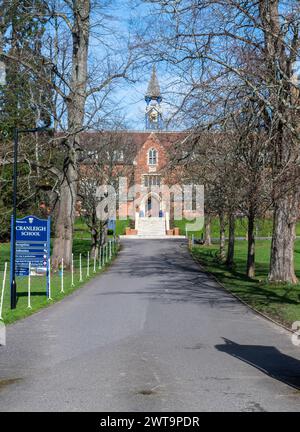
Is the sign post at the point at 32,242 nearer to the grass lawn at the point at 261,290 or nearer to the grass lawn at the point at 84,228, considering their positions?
the grass lawn at the point at 261,290

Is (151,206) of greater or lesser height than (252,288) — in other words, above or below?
above

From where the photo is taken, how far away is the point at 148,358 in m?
11.1

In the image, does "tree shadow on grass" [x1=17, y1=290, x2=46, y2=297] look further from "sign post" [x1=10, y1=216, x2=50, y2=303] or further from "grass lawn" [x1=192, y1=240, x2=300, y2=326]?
"grass lawn" [x1=192, y1=240, x2=300, y2=326]

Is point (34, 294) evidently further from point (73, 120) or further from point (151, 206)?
point (151, 206)

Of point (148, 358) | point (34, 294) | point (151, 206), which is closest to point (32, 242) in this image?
point (34, 294)

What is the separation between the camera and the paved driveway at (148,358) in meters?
8.17

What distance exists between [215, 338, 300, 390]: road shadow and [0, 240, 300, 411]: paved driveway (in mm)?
18

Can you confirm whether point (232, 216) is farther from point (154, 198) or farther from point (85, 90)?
point (154, 198)

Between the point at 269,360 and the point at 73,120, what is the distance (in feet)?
75.7

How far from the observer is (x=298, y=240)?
6919 cm

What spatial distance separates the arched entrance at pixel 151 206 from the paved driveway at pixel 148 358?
5497 centimetres

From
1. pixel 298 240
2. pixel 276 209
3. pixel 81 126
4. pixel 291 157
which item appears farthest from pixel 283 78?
pixel 298 240

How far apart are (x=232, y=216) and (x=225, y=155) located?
349 inches

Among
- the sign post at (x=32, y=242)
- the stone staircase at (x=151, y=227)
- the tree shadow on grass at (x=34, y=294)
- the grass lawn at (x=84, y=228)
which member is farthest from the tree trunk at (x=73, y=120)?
the stone staircase at (x=151, y=227)
